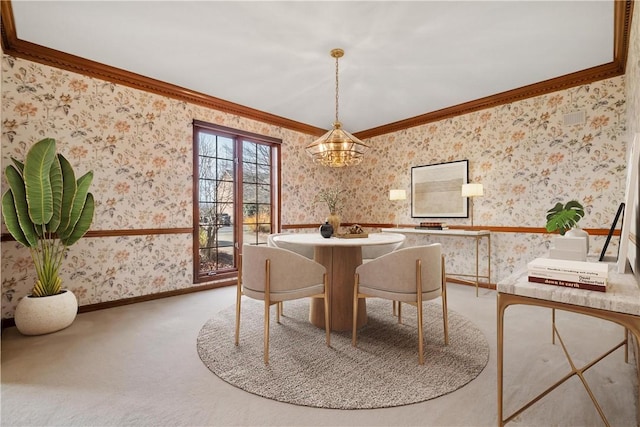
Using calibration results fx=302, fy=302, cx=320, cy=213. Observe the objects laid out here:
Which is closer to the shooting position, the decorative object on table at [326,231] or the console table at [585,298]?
the console table at [585,298]

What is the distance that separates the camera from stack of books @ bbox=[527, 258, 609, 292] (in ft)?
3.94

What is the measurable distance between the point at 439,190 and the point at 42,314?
4.93 meters

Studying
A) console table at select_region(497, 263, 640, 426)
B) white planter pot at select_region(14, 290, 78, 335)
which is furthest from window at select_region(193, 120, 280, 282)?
console table at select_region(497, 263, 640, 426)

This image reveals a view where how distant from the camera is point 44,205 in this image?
2.58m

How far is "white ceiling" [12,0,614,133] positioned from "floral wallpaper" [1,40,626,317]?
0.40 metres

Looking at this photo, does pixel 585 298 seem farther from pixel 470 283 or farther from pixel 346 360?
pixel 470 283

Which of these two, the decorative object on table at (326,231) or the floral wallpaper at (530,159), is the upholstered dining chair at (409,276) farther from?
the floral wallpaper at (530,159)

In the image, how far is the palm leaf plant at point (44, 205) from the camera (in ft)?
8.31

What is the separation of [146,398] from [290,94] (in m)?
3.61

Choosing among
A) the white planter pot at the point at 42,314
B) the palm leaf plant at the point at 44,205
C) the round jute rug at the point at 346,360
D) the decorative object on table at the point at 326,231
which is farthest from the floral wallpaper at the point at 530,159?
the white planter pot at the point at 42,314

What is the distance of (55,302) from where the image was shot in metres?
2.67

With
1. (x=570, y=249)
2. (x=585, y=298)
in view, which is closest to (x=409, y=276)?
(x=570, y=249)

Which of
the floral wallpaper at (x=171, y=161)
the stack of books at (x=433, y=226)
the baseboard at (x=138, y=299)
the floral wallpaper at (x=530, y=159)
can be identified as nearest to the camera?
the baseboard at (x=138, y=299)

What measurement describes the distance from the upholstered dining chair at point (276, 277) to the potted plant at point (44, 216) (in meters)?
1.78
